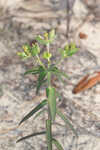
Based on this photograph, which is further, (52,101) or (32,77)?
(32,77)

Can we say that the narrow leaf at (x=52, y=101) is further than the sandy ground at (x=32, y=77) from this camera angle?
No

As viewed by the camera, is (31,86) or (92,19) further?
(92,19)

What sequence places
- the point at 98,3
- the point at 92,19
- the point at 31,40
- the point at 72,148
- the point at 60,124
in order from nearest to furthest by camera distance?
the point at 72,148 < the point at 60,124 < the point at 31,40 < the point at 92,19 < the point at 98,3

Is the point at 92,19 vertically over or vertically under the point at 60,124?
over

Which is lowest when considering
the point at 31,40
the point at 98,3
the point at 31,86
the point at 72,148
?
the point at 72,148

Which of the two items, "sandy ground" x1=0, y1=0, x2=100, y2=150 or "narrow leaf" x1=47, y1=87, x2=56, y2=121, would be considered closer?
"narrow leaf" x1=47, y1=87, x2=56, y2=121

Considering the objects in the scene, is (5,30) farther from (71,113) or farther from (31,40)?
(71,113)

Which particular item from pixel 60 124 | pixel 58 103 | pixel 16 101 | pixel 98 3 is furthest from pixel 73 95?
pixel 98 3

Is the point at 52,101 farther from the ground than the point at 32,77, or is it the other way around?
the point at 52,101
